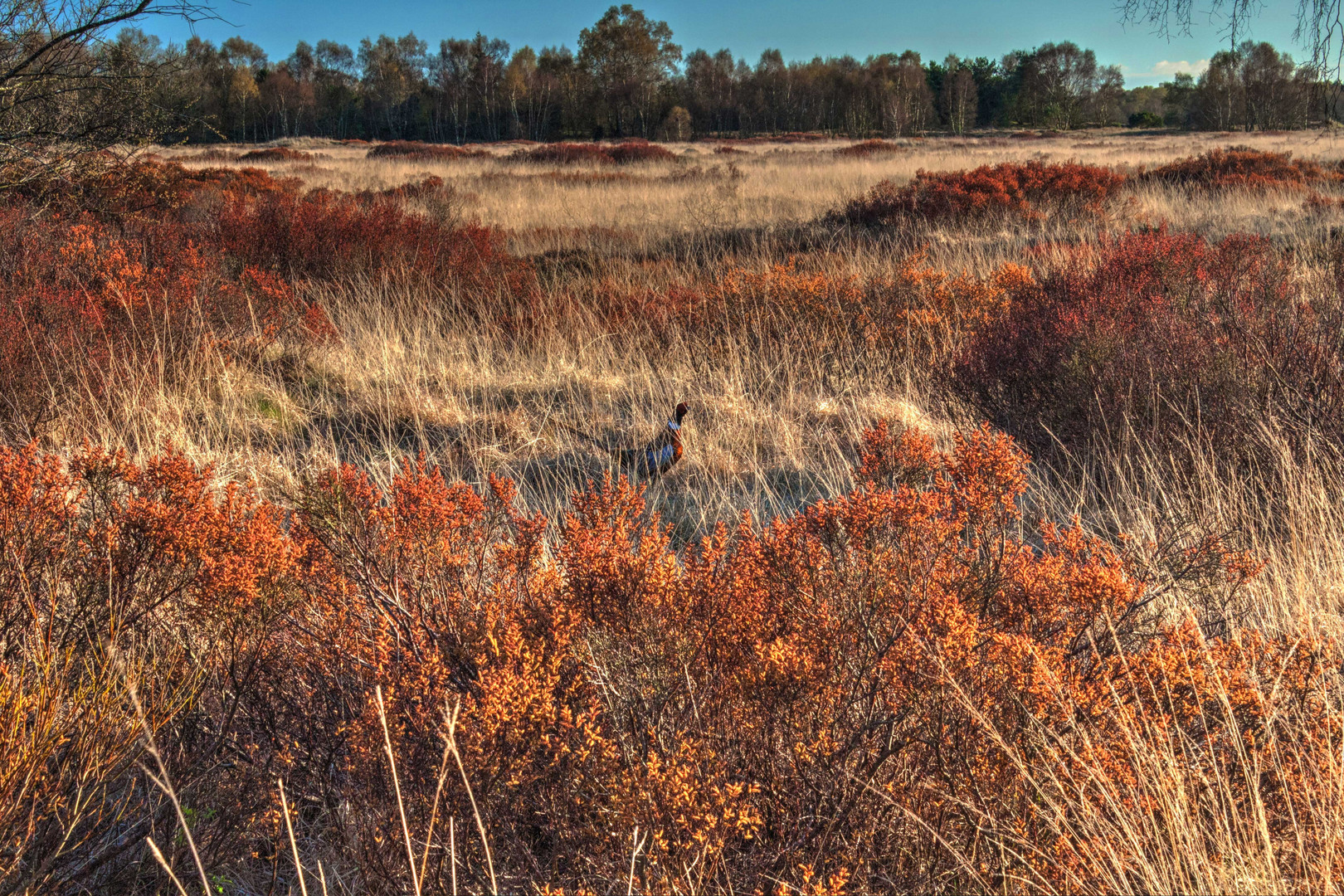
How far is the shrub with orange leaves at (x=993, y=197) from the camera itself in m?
10.7

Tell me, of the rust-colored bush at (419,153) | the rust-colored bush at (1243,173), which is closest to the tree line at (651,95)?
the rust-colored bush at (419,153)

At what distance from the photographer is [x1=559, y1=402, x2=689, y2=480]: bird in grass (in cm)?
384

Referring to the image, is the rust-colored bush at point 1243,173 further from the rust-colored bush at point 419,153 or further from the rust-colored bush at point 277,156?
the rust-colored bush at point 277,156

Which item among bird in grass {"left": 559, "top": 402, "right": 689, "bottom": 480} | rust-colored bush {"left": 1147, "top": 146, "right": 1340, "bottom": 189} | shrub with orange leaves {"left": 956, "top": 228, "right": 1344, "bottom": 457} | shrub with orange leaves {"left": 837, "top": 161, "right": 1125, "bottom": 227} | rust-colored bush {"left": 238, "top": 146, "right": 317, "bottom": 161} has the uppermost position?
rust-colored bush {"left": 238, "top": 146, "right": 317, "bottom": 161}

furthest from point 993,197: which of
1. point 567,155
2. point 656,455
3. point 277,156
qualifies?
point 277,156

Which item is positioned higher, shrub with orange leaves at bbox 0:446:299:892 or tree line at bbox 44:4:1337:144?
tree line at bbox 44:4:1337:144

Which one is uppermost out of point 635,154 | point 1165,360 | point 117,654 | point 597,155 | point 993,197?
point 635,154

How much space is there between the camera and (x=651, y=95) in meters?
50.5

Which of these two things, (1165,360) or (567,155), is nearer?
(1165,360)

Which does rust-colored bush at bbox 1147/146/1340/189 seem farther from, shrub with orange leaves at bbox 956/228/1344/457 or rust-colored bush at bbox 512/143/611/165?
rust-colored bush at bbox 512/143/611/165

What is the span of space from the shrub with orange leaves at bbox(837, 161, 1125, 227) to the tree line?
34408 mm

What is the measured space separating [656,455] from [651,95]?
5166 centimetres

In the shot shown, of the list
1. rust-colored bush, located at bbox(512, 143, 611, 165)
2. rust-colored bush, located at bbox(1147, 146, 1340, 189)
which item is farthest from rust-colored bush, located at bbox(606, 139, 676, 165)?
rust-colored bush, located at bbox(1147, 146, 1340, 189)

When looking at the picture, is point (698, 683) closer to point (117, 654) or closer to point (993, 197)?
A: point (117, 654)
